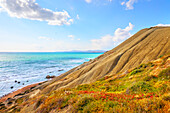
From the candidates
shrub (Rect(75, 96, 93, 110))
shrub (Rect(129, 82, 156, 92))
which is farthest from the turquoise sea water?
shrub (Rect(129, 82, 156, 92))

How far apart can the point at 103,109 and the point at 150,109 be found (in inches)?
99.0

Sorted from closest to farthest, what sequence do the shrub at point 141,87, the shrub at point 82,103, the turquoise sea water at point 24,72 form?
the shrub at point 82,103, the shrub at point 141,87, the turquoise sea water at point 24,72

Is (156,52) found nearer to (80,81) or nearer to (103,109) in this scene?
(80,81)

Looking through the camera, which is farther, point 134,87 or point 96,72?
point 96,72

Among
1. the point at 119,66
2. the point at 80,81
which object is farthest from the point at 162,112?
the point at 119,66

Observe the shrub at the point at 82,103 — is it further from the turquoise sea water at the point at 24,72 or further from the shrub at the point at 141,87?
the turquoise sea water at the point at 24,72

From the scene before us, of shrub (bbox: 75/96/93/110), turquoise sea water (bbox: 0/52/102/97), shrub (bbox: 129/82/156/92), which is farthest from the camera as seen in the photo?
turquoise sea water (bbox: 0/52/102/97)

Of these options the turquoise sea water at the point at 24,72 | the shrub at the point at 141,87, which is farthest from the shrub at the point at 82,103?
the turquoise sea water at the point at 24,72

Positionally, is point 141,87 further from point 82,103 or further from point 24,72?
point 24,72

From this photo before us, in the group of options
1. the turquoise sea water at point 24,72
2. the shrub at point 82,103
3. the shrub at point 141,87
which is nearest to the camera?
the shrub at point 82,103

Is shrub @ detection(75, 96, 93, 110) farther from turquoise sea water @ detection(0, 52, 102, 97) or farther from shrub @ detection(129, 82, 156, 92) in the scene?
turquoise sea water @ detection(0, 52, 102, 97)

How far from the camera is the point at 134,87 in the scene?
965cm

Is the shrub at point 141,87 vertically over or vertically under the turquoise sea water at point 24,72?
over

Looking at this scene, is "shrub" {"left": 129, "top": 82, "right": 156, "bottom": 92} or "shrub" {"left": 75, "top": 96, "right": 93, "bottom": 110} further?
"shrub" {"left": 129, "top": 82, "right": 156, "bottom": 92}
